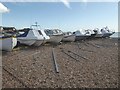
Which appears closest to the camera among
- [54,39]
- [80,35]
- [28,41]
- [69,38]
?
[28,41]

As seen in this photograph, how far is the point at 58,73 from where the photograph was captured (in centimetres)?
1136

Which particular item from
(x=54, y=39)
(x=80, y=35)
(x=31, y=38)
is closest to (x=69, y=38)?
(x=54, y=39)

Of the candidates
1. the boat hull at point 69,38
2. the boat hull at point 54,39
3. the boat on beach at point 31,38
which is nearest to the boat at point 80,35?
the boat hull at point 69,38

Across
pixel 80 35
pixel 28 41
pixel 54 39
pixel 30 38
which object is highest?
pixel 80 35

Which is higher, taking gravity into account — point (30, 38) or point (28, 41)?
point (30, 38)

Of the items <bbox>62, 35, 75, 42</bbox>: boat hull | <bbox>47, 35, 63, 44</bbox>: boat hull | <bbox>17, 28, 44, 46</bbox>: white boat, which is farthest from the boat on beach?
<bbox>62, 35, 75, 42</bbox>: boat hull

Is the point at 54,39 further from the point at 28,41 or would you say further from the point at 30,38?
the point at 28,41

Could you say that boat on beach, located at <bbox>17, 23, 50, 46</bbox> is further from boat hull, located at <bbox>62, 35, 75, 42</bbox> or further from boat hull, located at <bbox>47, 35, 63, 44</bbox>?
boat hull, located at <bbox>62, 35, 75, 42</bbox>

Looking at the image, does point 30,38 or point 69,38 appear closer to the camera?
point 30,38

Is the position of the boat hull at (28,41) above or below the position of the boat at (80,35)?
below

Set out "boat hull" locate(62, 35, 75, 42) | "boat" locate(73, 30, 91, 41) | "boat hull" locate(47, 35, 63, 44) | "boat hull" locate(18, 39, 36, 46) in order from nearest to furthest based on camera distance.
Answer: "boat hull" locate(18, 39, 36, 46) → "boat hull" locate(47, 35, 63, 44) → "boat hull" locate(62, 35, 75, 42) → "boat" locate(73, 30, 91, 41)

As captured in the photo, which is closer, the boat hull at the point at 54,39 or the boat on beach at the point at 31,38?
the boat on beach at the point at 31,38

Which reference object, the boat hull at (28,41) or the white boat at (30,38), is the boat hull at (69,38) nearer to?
the white boat at (30,38)

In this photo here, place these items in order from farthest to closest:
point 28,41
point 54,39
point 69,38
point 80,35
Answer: point 80,35, point 69,38, point 54,39, point 28,41
